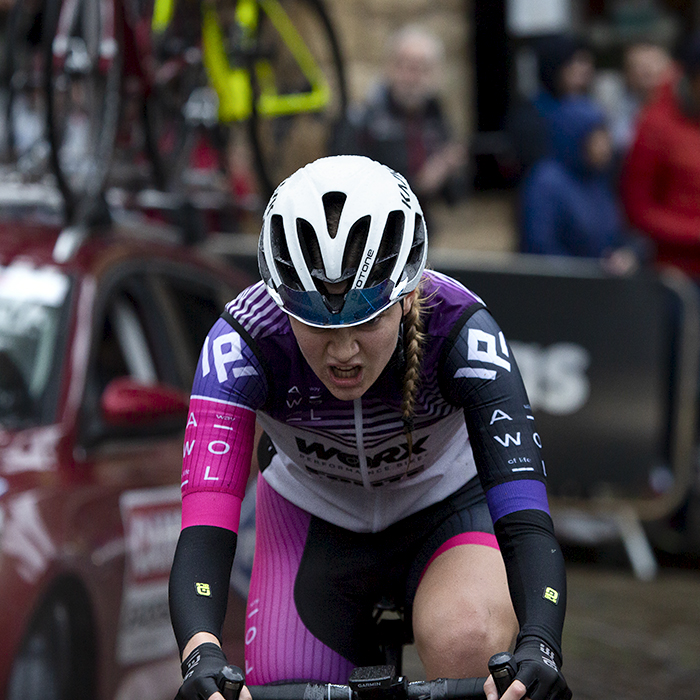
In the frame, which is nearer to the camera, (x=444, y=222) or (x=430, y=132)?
(x=430, y=132)

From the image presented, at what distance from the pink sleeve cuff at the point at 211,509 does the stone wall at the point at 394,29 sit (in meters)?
9.34

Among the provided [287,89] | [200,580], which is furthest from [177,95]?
[200,580]

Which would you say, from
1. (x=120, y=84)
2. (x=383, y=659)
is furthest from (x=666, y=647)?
(x=120, y=84)

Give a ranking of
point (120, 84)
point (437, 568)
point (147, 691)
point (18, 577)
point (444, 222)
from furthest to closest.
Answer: point (444, 222) → point (120, 84) → point (147, 691) → point (18, 577) → point (437, 568)

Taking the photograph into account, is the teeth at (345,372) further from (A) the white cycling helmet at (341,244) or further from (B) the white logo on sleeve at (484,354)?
(B) the white logo on sleeve at (484,354)

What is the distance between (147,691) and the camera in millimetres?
3994

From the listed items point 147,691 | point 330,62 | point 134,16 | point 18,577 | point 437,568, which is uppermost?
point 134,16

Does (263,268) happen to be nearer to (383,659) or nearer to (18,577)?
(383,659)

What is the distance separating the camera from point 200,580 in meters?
2.51

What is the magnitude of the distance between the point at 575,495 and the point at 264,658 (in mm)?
4369

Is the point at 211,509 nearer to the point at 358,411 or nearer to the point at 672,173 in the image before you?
the point at 358,411

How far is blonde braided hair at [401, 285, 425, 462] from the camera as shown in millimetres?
2686

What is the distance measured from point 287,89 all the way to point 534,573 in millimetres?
4820

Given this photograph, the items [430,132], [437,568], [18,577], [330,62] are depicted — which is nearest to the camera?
[437,568]
